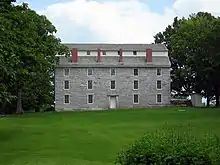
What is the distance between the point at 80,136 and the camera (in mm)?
33875

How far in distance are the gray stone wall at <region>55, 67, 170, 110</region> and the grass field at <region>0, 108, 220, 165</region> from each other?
22.0 metres

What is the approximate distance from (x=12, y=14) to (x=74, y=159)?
11.8m

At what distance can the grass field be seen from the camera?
24.5 m

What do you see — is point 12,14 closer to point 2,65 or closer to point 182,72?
point 2,65

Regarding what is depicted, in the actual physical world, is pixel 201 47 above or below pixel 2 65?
above

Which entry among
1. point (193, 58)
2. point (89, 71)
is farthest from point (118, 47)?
point (193, 58)

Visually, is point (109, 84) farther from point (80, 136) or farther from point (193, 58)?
point (80, 136)

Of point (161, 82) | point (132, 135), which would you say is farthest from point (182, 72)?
point (132, 135)

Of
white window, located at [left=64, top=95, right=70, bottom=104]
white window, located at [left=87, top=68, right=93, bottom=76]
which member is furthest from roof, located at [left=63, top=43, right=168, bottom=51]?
white window, located at [left=64, top=95, right=70, bottom=104]

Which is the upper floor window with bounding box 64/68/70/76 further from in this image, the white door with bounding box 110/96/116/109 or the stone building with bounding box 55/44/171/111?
the white door with bounding box 110/96/116/109

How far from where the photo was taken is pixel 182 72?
7750 centimetres

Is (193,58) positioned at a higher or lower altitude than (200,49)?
lower

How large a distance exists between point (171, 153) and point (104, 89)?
63.5 m

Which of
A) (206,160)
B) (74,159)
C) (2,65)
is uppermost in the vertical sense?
(2,65)
